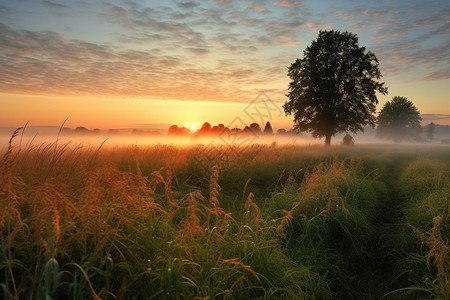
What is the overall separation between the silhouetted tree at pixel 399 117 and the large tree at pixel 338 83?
35973 mm

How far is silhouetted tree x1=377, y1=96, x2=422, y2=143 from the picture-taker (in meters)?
60.2

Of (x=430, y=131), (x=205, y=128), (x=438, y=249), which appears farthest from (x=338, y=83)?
(x=430, y=131)

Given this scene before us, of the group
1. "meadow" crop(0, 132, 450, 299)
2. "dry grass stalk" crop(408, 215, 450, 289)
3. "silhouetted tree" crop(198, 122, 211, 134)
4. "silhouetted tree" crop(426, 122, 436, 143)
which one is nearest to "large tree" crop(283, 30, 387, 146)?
"meadow" crop(0, 132, 450, 299)

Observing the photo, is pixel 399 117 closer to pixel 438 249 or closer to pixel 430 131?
pixel 430 131

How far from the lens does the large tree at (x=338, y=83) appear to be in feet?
91.7

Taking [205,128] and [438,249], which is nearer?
[438,249]

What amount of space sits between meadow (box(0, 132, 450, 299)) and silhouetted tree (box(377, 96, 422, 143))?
60.1 meters

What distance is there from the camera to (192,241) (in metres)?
3.26

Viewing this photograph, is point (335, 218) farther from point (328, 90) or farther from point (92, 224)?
point (328, 90)

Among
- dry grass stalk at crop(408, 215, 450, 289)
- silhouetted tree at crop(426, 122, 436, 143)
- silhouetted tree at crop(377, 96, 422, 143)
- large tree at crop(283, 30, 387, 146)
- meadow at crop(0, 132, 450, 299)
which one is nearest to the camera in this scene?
meadow at crop(0, 132, 450, 299)

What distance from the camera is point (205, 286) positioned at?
104 inches

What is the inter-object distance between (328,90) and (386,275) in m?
26.1

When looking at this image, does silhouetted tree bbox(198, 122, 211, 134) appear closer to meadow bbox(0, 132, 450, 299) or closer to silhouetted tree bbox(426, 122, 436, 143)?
meadow bbox(0, 132, 450, 299)

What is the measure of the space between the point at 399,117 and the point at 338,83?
4111cm
